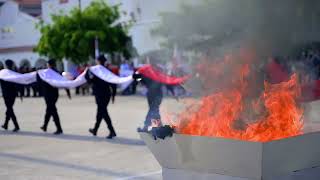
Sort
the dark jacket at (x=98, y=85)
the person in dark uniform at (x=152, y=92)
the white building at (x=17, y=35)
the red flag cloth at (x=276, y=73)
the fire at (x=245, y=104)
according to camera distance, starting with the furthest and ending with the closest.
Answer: the white building at (x=17, y=35) < the dark jacket at (x=98, y=85) < the person in dark uniform at (x=152, y=92) < the red flag cloth at (x=276, y=73) < the fire at (x=245, y=104)

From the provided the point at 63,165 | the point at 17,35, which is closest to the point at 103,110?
the point at 63,165

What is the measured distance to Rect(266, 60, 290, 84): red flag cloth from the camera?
465cm

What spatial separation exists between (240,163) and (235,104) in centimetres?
58

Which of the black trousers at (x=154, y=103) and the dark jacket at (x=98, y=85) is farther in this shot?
the dark jacket at (x=98, y=85)

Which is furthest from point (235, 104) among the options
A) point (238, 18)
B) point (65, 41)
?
point (65, 41)

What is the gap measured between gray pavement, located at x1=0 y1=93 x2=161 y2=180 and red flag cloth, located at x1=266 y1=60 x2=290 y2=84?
2.26 m

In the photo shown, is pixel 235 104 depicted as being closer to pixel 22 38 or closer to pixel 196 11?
pixel 196 11

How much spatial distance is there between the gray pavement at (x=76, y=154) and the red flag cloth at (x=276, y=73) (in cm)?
226

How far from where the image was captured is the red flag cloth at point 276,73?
465 cm

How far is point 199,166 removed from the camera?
14.6 feet

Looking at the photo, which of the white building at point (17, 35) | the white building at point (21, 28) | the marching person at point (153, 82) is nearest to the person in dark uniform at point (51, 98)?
the marching person at point (153, 82)

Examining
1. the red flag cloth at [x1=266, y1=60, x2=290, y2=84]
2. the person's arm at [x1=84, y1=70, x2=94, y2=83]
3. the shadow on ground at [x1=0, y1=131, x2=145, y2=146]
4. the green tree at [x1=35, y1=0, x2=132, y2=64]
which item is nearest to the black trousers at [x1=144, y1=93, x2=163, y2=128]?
the shadow on ground at [x1=0, y1=131, x2=145, y2=146]

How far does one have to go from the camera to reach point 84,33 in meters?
25.5

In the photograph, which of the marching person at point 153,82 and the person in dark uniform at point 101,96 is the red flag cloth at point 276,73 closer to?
the marching person at point 153,82
